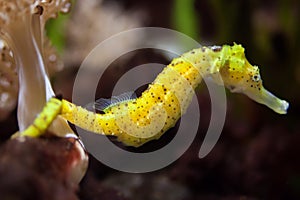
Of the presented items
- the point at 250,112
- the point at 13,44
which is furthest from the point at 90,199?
the point at 250,112

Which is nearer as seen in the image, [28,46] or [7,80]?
[28,46]

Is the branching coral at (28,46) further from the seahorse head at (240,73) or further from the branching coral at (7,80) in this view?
the seahorse head at (240,73)

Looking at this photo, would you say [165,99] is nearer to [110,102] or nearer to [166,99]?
[166,99]

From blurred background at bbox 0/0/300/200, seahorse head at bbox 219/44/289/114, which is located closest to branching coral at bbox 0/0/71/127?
blurred background at bbox 0/0/300/200

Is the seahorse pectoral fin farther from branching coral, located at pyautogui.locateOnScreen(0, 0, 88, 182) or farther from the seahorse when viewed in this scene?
branching coral, located at pyautogui.locateOnScreen(0, 0, 88, 182)

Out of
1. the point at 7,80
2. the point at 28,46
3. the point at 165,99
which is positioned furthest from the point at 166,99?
the point at 7,80

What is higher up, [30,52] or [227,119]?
[30,52]
